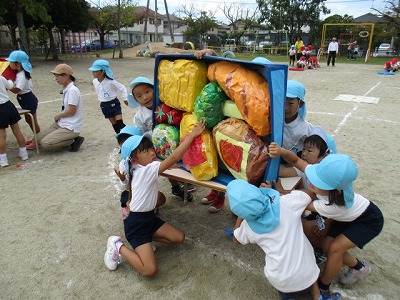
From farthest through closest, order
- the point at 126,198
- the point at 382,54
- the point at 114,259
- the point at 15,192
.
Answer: the point at 382,54 < the point at 15,192 < the point at 126,198 < the point at 114,259

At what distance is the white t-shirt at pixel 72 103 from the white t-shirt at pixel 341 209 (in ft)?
12.6

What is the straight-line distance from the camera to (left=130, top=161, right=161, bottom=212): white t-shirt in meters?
2.40

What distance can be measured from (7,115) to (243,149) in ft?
11.6

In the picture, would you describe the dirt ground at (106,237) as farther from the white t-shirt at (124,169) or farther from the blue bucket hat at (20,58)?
the blue bucket hat at (20,58)

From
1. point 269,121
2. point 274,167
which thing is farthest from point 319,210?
point 269,121

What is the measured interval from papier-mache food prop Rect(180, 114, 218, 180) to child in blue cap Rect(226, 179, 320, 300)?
0.70 meters

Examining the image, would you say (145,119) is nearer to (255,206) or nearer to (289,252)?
(255,206)

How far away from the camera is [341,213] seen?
6.39 feet

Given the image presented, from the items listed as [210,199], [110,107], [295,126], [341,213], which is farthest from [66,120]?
[341,213]

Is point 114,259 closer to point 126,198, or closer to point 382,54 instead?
point 126,198

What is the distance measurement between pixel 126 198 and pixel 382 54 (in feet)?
111

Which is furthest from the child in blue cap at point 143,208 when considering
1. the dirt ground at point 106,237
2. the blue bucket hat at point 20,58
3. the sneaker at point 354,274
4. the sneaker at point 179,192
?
the blue bucket hat at point 20,58

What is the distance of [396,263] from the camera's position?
244 cm

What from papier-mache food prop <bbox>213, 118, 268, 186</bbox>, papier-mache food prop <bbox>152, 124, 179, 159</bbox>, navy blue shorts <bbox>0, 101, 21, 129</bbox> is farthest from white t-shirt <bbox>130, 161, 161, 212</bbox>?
navy blue shorts <bbox>0, 101, 21, 129</bbox>
